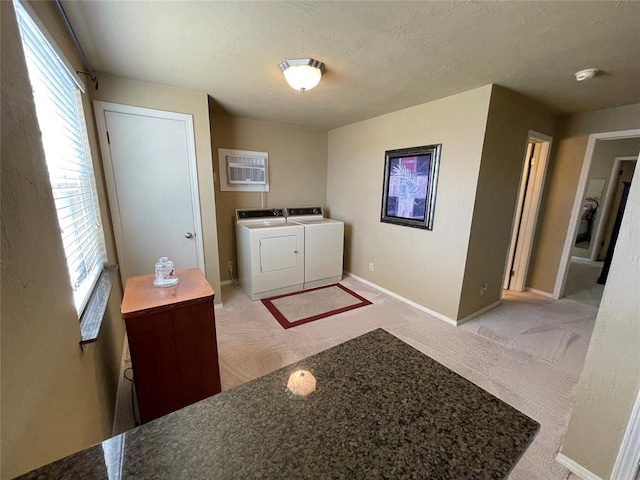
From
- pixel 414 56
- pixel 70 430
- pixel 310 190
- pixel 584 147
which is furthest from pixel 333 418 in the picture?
pixel 584 147

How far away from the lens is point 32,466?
2.05 ft

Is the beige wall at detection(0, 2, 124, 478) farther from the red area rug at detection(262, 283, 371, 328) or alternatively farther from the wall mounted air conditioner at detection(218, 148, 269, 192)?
the wall mounted air conditioner at detection(218, 148, 269, 192)

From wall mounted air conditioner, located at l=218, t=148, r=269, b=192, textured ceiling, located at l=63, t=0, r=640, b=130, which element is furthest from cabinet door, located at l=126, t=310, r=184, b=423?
wall mounted air conditioner, located at l=218, t=148, r=269, b=192

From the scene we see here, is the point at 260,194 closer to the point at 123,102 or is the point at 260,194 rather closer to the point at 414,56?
the point at 123,102

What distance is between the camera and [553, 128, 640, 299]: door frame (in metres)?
2.80

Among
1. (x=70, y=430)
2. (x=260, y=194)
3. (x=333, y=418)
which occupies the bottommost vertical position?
(x=70, y=430)

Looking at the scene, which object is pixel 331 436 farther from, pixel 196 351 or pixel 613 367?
pixel 613 367

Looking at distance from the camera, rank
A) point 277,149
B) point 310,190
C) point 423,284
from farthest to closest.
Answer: point 310,190 < point 277,149 < point 423,284

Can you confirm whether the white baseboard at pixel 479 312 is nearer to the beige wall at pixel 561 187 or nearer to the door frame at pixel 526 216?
the door frame at pixel 526 216

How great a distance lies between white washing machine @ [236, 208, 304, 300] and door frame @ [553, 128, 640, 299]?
3377 millimetres

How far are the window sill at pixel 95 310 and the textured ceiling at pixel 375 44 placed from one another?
5.22ft

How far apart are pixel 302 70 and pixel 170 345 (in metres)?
2.00

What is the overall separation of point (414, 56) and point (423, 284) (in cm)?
222

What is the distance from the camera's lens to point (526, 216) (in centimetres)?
336
